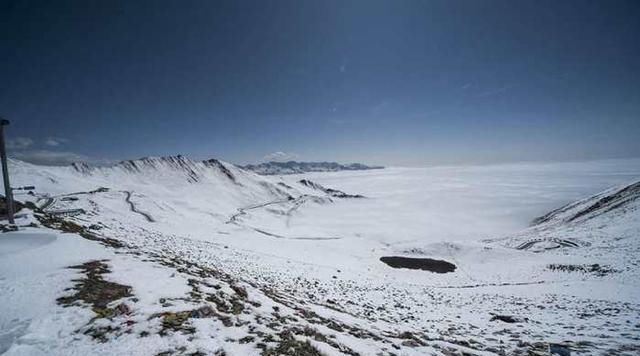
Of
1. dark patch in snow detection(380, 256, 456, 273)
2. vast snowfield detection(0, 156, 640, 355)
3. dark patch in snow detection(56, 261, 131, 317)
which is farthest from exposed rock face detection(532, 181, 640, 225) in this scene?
dark patch in snow detection(56, 261, 131, 317)

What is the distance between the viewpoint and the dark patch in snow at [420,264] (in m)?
35.9

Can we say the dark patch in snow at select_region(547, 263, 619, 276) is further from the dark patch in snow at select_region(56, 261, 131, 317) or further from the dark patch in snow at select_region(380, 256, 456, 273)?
the dark patch in snow at select_region(56, 261, 131, 317)

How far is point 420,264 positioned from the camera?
1521 inches

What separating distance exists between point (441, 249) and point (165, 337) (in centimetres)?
4384

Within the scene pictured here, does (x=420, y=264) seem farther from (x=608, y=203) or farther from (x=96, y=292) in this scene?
(x=608, y=203)

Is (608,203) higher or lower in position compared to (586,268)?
higher

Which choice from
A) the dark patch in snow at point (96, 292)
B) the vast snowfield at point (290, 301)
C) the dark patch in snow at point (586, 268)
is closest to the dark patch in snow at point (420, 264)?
the vast snowfield at point (290, 301)

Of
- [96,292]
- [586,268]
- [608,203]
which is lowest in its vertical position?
[586,268]

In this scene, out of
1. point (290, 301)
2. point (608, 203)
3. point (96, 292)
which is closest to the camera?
point (96, 292)

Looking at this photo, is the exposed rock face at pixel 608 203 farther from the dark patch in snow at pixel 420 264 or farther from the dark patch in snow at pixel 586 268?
the dark patch in snow at pixel 420 264

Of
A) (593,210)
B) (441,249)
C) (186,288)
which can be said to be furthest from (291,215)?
(186,288)

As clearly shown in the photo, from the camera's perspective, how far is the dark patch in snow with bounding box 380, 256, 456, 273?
35906mm

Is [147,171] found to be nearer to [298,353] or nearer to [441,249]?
[441,249]

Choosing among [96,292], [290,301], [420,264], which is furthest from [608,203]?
[96,292]
